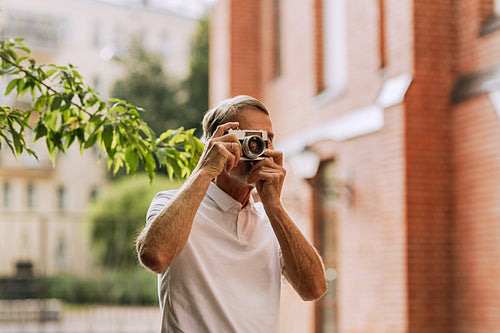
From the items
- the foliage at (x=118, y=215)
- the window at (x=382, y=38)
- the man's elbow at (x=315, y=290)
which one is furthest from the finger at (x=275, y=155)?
the foliage at (x=118, y=215)

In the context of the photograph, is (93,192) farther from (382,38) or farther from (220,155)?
(220,155)

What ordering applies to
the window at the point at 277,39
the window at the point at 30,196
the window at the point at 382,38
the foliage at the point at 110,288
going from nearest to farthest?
the window at the point at 382,38, the window at the point at 277,39, the foliage at the point at 110,288, the window at the point at 30,196

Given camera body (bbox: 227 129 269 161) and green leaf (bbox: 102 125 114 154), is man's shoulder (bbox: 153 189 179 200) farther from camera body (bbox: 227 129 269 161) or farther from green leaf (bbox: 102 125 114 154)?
green leaf (bbox: 102 125 114 154)

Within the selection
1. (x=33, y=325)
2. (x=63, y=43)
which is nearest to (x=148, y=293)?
(x=33, y=325)

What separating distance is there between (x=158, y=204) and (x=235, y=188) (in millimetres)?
265

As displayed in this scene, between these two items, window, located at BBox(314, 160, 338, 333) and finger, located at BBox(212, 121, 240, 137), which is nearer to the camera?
finger, located at BBox(212, 121, 240, 137)

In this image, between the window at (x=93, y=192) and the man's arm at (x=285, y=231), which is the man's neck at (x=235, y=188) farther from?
the window at (x=93, y=192)

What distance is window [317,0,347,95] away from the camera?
11.1 m

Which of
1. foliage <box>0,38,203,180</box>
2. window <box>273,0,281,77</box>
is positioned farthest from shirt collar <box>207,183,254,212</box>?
window <box>273,0,281,77</box>

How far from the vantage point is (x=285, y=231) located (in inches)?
95.8

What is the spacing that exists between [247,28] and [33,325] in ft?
30.3

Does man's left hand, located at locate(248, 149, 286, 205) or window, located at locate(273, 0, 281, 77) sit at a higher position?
window, located at locate(273, 0, 281, 77)

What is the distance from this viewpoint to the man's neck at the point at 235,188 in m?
2.50

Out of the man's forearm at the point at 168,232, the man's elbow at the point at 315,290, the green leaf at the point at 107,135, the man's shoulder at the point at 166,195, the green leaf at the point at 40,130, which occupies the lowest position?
the man's elbow at the point at 315,290
